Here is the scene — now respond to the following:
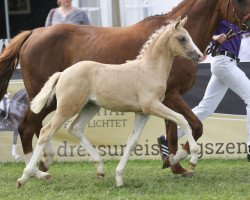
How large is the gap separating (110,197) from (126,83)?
1.06 metres

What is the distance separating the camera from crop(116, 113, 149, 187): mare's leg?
25.1 feet

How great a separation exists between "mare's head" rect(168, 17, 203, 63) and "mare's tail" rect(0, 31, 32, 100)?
2.15 metres

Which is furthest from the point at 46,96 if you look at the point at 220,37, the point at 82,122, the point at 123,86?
the point at 220,37

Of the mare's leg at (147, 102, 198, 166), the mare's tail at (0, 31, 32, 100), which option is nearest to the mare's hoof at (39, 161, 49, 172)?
the mare's tail at (0, 31, 32, 100)

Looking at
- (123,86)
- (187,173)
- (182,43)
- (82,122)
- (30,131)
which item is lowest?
(187,173)

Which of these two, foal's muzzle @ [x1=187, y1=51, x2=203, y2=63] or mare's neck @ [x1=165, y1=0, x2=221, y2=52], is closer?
foal's muzzle @ [x1=187, y1=51, x2=203, y2=63]

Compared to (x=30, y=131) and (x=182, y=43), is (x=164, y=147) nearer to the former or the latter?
(x=30, y=131)

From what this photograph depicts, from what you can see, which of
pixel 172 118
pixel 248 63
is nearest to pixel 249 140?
pixel 248 63

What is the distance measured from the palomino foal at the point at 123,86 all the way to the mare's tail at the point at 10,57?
1614mm

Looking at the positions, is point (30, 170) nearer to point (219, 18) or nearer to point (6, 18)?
point (219, 18)

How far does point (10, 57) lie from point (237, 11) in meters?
2.60

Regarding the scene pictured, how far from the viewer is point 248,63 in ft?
33.4

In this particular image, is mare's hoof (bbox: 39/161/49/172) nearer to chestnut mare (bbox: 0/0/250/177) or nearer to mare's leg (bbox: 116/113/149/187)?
chestnut mare (bbox: 0/0/250/177)

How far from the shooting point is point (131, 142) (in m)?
7.65
